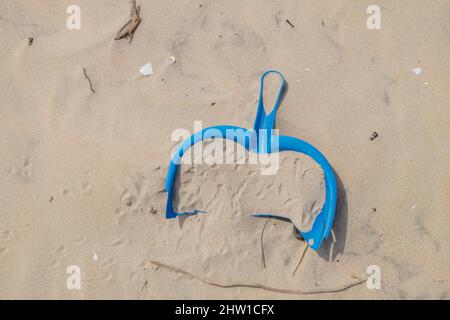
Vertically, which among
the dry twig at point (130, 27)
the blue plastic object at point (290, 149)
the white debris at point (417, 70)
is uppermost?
the dry twig at point (130, 27)

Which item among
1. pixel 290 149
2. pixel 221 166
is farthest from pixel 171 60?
pixel 290 149

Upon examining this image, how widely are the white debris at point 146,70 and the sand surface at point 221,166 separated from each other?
1.5 inches

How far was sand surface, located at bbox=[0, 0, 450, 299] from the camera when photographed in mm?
2547

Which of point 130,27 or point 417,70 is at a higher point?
point 130,27

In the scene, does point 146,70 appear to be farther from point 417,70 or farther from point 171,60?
point 417,70

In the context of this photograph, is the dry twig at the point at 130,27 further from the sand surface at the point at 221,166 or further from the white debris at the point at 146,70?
the white debris at the point at 146,70

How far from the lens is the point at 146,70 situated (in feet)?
8.68

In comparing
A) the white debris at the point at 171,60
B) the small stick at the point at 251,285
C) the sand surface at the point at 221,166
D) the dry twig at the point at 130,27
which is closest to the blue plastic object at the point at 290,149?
the sand surface at the point at 221,166

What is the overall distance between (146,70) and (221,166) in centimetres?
74

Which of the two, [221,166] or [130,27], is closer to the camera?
[221,166]

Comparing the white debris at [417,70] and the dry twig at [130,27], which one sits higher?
the dry twig at [130,27]

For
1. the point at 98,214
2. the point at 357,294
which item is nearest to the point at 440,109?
the point at 357,294

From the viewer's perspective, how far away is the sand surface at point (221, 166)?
255cm

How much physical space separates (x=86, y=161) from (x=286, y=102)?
123 centimetres
